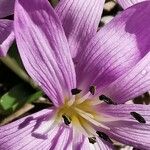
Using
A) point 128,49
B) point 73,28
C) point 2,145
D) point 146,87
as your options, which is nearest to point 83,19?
point 73,28

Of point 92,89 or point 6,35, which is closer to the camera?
point 6,35

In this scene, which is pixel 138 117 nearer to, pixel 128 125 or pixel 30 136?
pixel 128 125

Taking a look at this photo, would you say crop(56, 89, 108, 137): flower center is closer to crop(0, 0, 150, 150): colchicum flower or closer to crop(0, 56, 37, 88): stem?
crop(0, 0, 150, 150): colchicum flower

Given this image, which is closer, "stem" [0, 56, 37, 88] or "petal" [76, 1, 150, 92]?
"petal" [76, 1, 150, 92]

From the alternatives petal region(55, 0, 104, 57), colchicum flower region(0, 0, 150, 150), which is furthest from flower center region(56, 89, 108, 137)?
petal region(55, 0, 104, 57)

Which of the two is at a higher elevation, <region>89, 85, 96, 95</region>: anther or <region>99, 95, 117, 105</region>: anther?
<region>89, 85, 96, 95</region>: anther

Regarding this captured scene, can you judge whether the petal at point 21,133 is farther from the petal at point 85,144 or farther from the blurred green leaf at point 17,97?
the blurred green leaf at point 17,97

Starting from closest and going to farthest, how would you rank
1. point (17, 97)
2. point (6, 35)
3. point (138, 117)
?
point (6, 35)
point (138, 117)
point (17, 97)

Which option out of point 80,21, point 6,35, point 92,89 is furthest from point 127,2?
point 6,35
